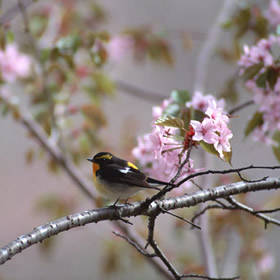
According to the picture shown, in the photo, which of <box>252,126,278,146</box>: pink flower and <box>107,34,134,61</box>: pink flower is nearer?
<box>252,126,278,146</box>: pink flower

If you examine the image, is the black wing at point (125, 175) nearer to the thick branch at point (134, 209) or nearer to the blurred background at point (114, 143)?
the thick branch at point (134, 209)

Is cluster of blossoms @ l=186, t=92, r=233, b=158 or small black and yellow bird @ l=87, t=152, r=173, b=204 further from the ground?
small black and yellow bird @ l=87, t=152, r=173, b=204

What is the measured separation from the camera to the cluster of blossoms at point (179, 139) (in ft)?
4.50

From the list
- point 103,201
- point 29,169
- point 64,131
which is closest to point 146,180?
point 103,201

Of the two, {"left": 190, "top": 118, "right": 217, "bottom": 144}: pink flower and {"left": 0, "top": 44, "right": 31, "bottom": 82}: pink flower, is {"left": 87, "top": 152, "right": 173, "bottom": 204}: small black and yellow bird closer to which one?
{"left": 190, "top": 118, "right": 217, "bottom": 144}: pink flower

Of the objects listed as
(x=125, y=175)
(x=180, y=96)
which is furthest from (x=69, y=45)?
(x=125, y=175)

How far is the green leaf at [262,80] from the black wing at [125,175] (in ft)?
1.84

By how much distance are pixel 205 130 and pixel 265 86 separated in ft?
1.74

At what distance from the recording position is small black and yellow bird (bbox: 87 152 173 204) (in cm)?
167

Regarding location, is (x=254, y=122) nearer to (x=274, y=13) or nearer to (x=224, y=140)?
(x=224, y=140)

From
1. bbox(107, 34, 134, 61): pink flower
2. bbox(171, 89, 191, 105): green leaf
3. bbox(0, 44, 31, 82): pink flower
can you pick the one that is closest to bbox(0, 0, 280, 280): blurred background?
bbox(107, 34, 134, 61): pink flower

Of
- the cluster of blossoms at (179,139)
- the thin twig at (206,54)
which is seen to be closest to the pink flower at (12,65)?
the thin twig at (206,54)

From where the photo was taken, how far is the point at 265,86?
5.86 feet

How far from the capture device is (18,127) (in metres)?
5.91
